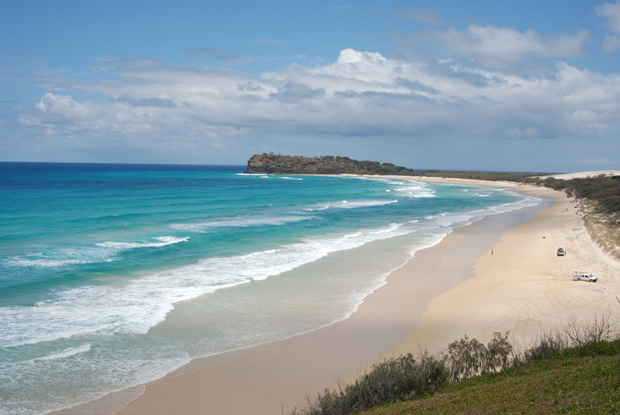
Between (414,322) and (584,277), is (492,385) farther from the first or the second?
(584,277)

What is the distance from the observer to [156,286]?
57.1 ft

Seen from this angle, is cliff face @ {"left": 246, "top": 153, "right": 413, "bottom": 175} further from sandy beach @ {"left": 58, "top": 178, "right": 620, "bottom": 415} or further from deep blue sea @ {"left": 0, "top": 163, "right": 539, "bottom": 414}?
sandy beach @ {"left": 58, "top": 178, "right": 620, "bottom": 415}

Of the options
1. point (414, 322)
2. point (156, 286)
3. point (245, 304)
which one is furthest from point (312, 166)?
point (414, 322)

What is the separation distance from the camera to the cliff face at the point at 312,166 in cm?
16938

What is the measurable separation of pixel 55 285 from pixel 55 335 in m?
5.91

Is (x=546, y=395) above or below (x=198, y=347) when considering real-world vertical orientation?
above

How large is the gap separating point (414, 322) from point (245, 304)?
628 centimetres

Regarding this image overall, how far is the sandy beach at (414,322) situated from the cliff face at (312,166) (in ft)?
475

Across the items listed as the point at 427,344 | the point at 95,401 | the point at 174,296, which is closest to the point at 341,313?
the point at 427,344

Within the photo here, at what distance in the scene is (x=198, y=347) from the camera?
11.7m

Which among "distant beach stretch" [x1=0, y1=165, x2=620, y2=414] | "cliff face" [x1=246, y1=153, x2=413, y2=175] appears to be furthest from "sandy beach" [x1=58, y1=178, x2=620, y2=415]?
"cliff face" [x1=246, y1=153, x2=413, y2=175]

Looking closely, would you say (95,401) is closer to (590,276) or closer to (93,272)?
(93,272)

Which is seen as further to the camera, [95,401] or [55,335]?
[55,335]

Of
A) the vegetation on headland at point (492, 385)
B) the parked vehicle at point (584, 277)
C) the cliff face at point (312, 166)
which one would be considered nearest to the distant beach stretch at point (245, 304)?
the parked vehicle at point (584, 277)
